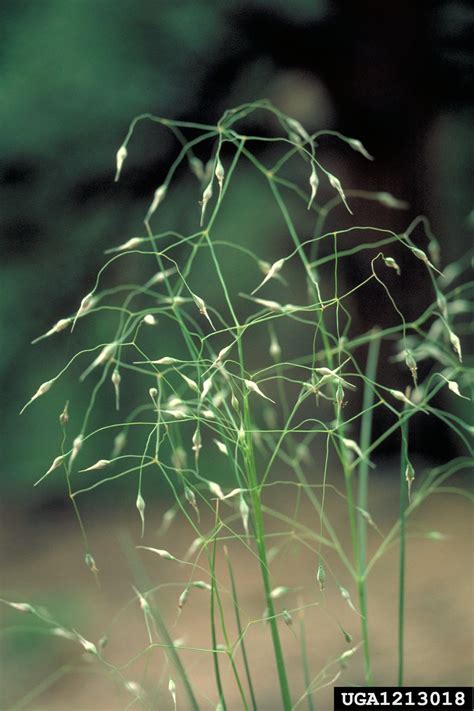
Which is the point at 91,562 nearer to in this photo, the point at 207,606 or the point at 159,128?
the point at 207,606

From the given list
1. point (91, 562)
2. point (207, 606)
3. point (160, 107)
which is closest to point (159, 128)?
point (160, 107)

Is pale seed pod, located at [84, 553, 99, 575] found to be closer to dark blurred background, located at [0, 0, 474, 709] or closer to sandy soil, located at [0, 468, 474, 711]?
sandy soil, located at [0, 468, 474, 711]

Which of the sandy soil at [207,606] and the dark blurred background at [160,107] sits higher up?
the dark blurred background at [160,107]

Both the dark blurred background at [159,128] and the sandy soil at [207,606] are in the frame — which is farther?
the dark blurred background at [159,128]

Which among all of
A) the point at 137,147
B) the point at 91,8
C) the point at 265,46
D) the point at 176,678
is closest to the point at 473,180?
the point at 265,46

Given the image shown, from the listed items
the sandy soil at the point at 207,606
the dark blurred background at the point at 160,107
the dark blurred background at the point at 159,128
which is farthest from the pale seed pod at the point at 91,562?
the dark blurred background at the point at 160,107

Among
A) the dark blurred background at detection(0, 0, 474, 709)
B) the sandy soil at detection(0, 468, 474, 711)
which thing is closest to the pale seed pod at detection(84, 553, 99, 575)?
the sandy soil at detection(0, 468, 474, 711)

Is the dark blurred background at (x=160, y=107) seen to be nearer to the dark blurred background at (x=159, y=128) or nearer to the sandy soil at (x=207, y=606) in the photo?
the dark blurred background at (x=159, y=128)

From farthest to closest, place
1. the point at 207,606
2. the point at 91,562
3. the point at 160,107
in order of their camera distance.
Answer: the point at 160,107
the point at 207,606
the point at 91,562
